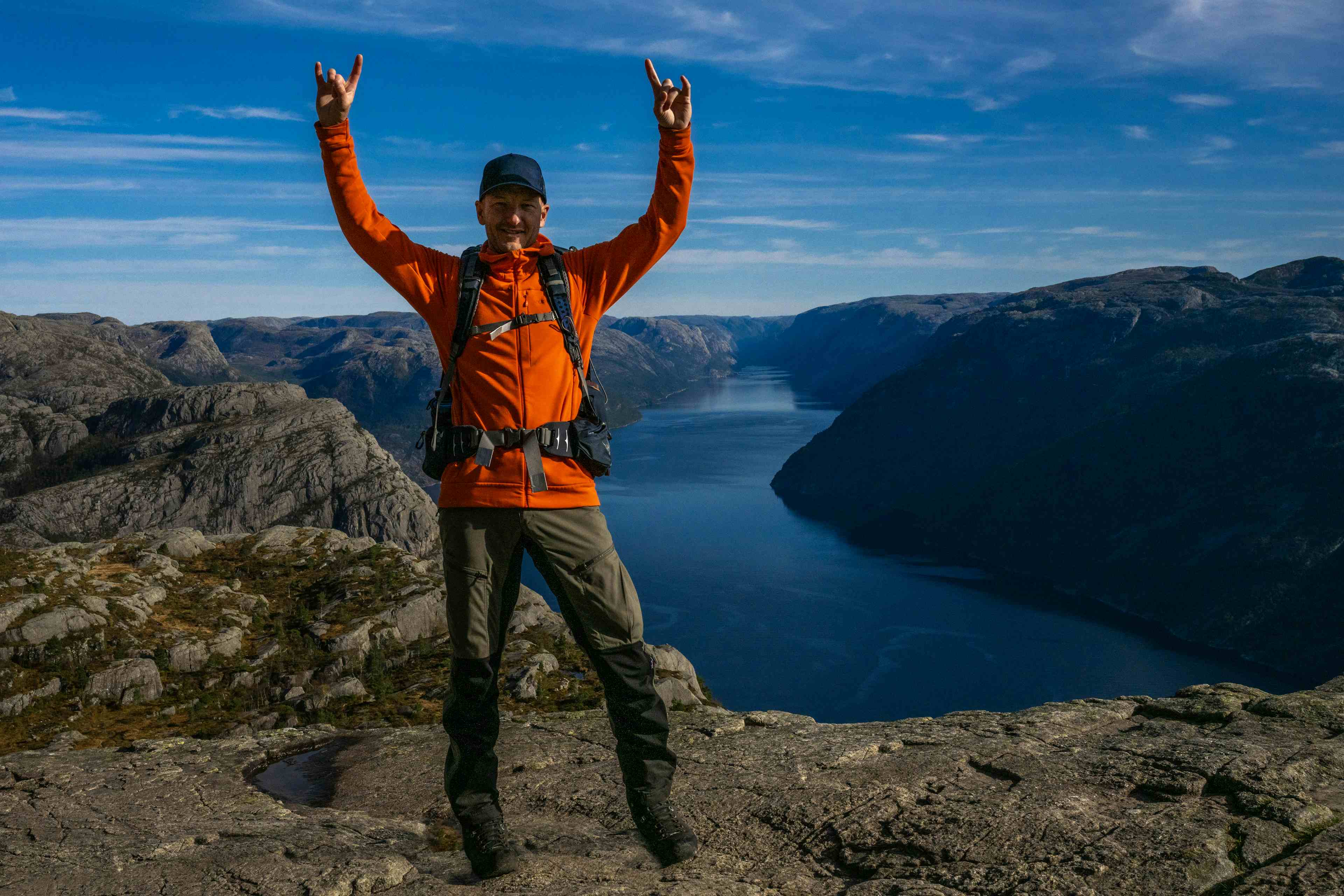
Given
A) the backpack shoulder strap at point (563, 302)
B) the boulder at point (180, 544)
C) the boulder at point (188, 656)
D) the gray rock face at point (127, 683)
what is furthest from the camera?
the boulder at point (180, 544)

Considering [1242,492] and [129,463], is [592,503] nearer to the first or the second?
[129,463]

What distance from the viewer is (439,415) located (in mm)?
6582

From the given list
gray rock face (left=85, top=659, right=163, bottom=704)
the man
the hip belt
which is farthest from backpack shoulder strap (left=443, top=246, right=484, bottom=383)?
gray rock face (left=85, top=659, right=163, bottom=704)

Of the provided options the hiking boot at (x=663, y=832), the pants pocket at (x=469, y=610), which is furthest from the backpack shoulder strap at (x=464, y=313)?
the hiking boot at (x=663, y=832)

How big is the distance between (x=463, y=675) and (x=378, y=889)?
5.61 feet

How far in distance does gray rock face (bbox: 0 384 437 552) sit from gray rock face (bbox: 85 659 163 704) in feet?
424

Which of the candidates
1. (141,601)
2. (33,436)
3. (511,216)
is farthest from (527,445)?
(33,436)

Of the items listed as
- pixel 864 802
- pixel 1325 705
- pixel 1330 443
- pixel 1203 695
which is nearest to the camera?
pixel 864 802

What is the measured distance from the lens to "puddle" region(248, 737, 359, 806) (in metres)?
9.41

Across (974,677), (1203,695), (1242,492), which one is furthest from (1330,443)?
(1203,695)

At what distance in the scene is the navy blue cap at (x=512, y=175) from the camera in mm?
6551

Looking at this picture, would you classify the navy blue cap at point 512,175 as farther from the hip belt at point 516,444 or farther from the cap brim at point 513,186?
the hip belt at point 516,444

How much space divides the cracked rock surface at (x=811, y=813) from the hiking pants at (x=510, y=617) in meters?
0.75

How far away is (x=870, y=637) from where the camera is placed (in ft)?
447
